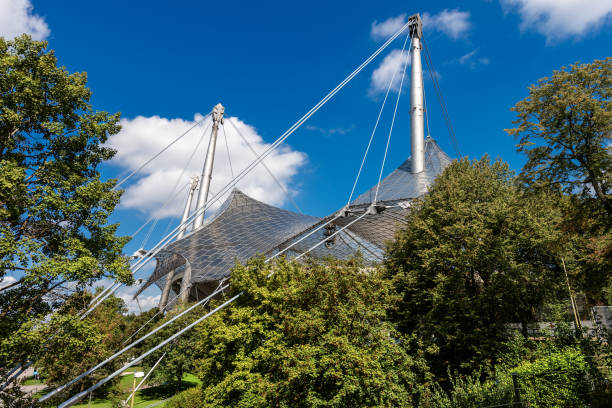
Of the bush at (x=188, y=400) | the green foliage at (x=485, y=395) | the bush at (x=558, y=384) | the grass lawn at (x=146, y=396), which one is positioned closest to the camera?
the bush at (x=558, y=384)

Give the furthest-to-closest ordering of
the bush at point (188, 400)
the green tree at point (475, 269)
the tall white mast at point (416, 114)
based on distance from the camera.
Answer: the tall white mast at point (416, 114), the bush at point (188, 400), the green tree at point (475, 269)

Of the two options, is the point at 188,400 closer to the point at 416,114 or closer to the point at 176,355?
the point at 176,355

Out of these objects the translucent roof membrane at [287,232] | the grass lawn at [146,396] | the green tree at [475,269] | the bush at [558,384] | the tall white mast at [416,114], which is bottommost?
the grass lawn at [146,396]

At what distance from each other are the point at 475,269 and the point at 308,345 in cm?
813

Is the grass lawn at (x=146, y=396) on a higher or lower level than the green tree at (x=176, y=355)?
lower

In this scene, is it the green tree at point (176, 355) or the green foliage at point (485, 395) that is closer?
the green foliage at point (485, 395)

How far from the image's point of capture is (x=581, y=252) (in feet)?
46.2

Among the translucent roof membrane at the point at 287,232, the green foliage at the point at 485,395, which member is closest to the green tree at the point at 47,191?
the green foliage at the point at 485,395

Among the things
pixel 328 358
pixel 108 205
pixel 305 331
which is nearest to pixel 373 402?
pixel 328 358

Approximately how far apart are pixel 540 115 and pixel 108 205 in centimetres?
1330

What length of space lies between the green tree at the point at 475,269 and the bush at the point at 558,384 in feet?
15.9

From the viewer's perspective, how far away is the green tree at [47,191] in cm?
803

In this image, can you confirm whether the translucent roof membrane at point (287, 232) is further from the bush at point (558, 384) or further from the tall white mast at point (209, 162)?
the bush at point (558, 384)

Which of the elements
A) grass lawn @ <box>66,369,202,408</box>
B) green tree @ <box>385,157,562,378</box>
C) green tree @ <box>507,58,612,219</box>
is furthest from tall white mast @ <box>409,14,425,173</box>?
grass lawn @ <box>66,369,202,408</box>
